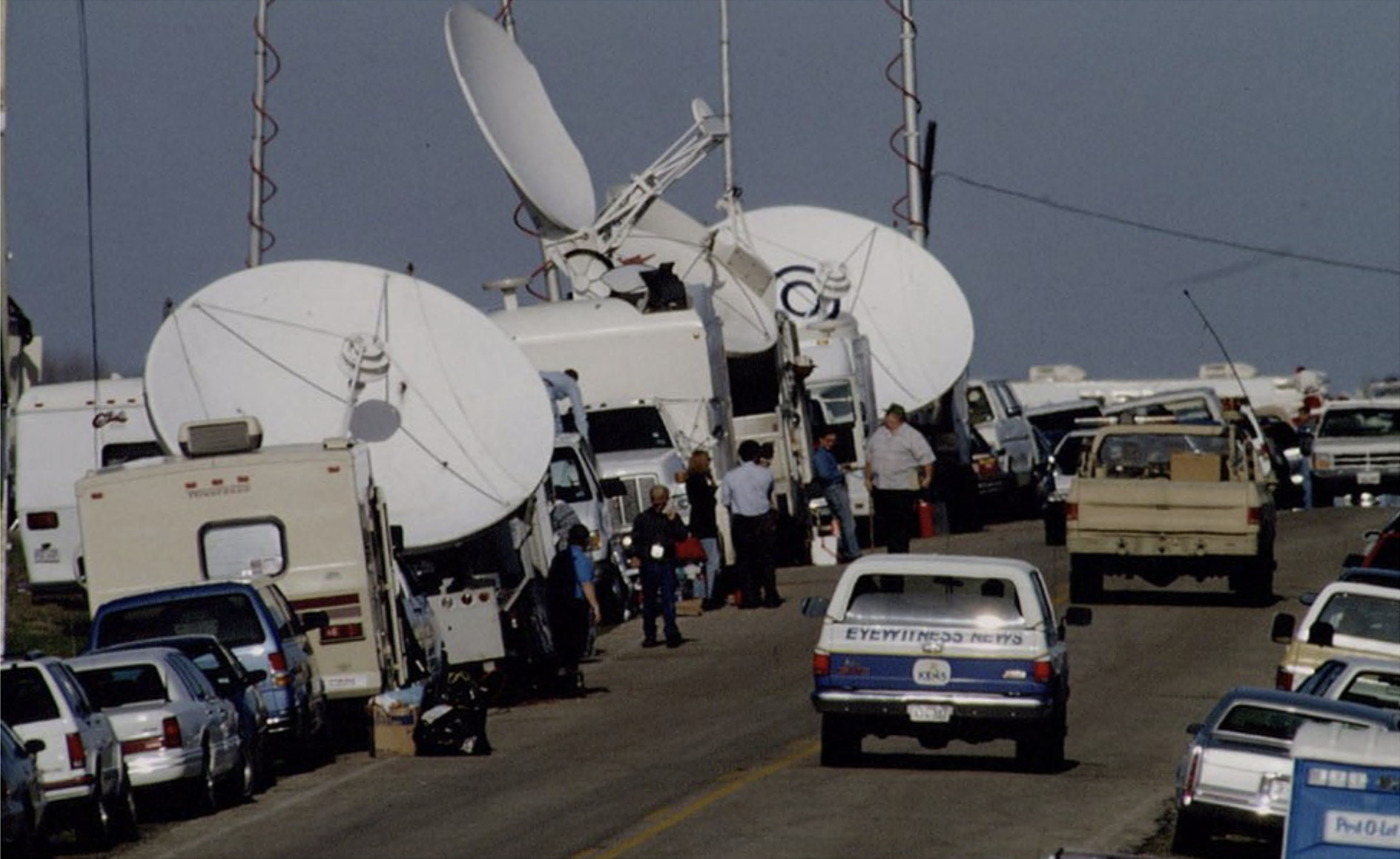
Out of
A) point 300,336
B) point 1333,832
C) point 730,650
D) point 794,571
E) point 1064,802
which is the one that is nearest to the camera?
point 1333,832

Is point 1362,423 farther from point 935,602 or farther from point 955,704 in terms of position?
point 955,704

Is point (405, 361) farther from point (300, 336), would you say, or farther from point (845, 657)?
point (845, 657)

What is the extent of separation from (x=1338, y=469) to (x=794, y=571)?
15.8 m

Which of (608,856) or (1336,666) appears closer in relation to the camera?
(608,856)

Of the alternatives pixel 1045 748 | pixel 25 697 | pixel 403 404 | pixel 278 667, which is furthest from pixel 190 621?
pixel 1045 748

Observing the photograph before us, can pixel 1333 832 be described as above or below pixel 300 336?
below

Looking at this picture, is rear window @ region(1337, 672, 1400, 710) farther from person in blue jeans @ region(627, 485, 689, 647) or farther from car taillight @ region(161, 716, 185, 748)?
person in blue jeans @ region(627, 485, 689, 647)

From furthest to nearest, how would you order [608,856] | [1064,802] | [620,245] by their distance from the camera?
1. [620,245]
2. [1064,802]
3. [608,856]

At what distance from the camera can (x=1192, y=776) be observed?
58.6 feet

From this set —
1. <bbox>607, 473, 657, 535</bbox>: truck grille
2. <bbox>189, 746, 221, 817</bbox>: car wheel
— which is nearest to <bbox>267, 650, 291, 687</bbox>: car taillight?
<bbox>189, 746, 221, 817</bbox>: car wheel

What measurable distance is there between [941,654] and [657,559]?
427 inches

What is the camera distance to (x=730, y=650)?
31.4m

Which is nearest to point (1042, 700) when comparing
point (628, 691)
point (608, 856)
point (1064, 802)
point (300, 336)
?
point (1064, 802)

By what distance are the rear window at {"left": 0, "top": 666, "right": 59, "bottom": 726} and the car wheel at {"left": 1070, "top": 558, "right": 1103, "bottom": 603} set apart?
650 inches
